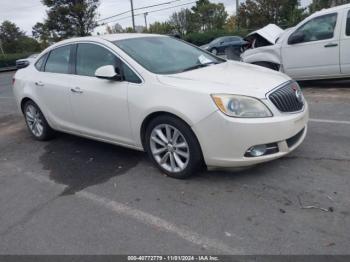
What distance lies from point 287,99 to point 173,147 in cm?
131

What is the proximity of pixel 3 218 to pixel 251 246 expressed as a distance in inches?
95.0

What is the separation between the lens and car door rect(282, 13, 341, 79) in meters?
7.66

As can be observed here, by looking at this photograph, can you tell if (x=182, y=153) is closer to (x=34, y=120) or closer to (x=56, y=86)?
(x=56, y=86)

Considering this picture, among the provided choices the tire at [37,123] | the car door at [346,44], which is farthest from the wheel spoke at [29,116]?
the car door at [346,44]

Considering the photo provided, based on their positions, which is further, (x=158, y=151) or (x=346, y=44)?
(x=346, y=44)

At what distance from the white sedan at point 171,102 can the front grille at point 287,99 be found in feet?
0.04

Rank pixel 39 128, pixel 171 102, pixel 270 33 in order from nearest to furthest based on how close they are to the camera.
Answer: pixel 171 102, pixel 39 128, pixel 270 33

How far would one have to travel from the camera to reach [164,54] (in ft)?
15.5

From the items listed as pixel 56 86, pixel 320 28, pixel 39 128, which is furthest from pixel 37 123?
pixel 320 28

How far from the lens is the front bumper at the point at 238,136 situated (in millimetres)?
3570

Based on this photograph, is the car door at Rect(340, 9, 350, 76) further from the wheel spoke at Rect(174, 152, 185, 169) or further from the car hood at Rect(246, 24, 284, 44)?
the wheel spoke at Rect(174, 152, 185, 169)

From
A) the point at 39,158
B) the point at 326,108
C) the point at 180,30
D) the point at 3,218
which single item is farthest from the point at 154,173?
the point at 180,30

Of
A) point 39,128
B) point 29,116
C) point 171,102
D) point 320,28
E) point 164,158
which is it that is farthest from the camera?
point 320,28

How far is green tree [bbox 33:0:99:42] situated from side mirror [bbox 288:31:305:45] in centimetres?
3726
